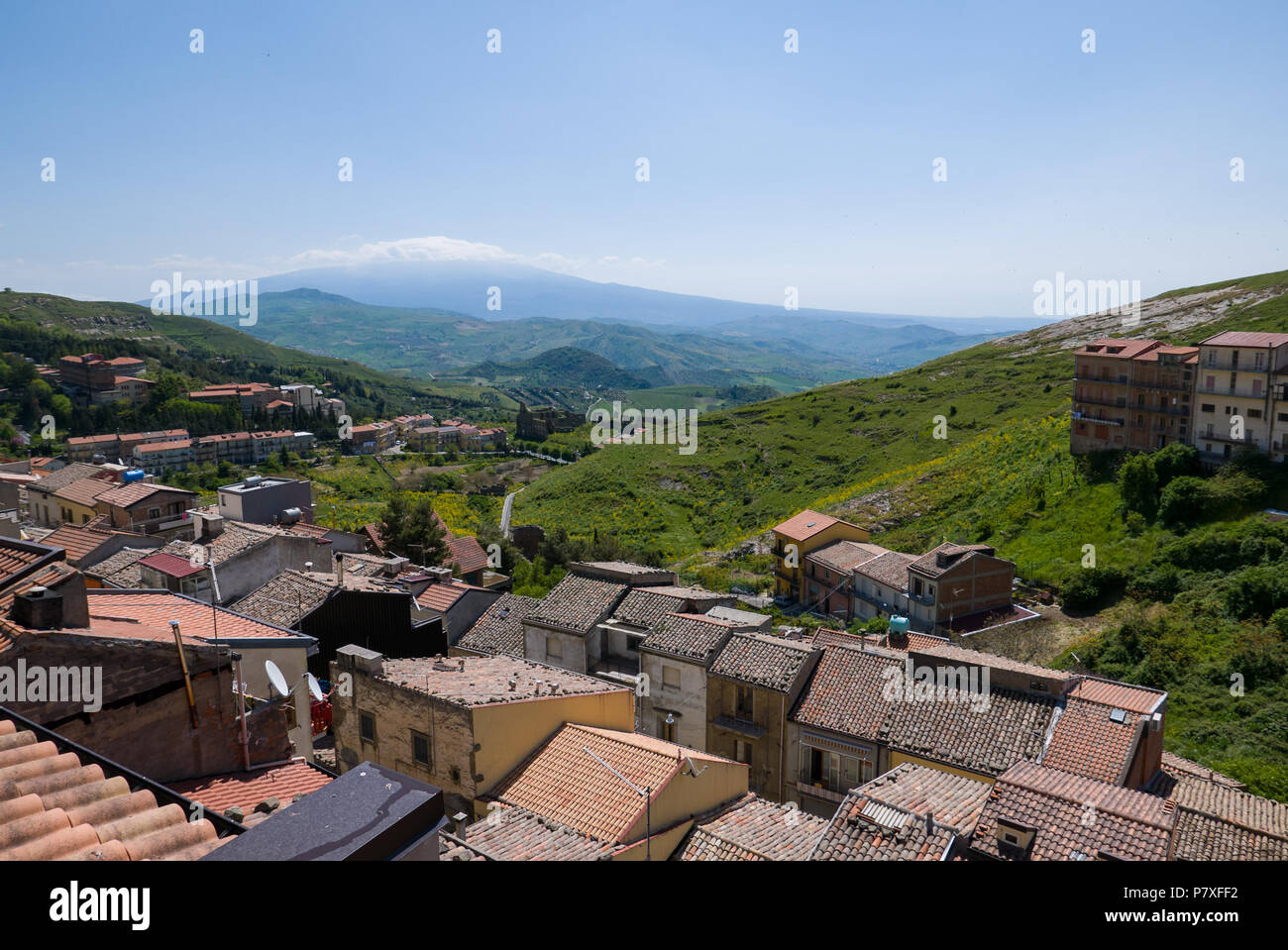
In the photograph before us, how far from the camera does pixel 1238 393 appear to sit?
45.4 m

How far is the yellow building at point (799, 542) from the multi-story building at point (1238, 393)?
20.1m

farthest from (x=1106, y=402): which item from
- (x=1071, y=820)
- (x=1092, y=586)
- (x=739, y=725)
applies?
(x=1071, y=820)

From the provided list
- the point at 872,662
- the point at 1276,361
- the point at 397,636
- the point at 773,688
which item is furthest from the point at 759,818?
the point at 1276,361

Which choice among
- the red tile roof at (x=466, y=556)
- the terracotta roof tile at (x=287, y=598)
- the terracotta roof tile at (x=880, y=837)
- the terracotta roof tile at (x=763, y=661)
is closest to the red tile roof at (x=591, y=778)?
the terracotta roof tile at (x=880, y=837)

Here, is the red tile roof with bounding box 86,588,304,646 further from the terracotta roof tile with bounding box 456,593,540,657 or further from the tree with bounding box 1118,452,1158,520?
the tree with bounding box 1118,452,1158,520

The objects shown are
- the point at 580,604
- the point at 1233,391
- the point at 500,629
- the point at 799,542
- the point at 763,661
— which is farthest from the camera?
the point at 799,542

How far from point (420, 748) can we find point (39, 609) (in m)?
7.47

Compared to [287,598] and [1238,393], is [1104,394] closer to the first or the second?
[1238,393]

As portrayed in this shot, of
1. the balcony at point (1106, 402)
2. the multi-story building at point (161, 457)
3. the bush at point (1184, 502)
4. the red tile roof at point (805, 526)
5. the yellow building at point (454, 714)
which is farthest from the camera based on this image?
the multi-story building at point (161, 457)

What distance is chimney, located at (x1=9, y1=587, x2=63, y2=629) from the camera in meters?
11.0

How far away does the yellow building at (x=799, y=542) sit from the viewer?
170ft

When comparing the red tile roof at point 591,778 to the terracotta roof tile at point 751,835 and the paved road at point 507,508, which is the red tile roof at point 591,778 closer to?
the terracotta roof tile at point 751,835
